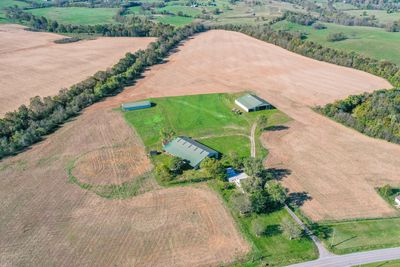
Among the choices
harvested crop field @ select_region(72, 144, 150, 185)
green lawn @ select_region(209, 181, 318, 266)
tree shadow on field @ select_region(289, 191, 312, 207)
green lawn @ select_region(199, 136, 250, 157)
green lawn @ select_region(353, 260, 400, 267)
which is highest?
green lawn @ select_region(199, 136, 250, 157)

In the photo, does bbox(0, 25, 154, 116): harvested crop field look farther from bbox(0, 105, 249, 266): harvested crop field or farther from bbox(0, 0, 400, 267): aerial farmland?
bbox(0, 105, 249, 266): harvested crop field

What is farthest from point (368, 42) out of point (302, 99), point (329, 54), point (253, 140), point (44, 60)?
point (44, 60)

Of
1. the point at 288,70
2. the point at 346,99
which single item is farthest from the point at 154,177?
the point at 288,70

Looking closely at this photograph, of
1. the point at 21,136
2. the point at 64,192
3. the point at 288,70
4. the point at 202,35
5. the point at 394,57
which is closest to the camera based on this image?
the point at 64,192

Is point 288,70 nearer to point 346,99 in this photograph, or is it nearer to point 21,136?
point 346,99

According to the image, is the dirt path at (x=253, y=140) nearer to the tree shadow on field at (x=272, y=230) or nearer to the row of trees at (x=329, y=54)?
the tree shadow on field at (x=272, y=230)

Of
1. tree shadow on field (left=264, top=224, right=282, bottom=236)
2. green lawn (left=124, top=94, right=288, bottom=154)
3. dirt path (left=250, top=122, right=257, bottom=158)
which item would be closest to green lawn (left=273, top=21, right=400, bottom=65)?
green lawn (left=124, top=94, right=288, bottom=154)
